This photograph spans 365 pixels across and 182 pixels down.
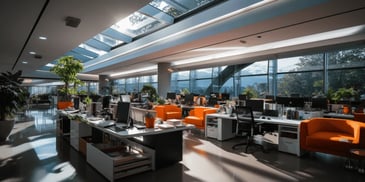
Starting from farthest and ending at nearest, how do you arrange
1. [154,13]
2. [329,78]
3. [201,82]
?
[201,82], [329,78], [154,13]

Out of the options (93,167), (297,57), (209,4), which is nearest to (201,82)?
(297,57)

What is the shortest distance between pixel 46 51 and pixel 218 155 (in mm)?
7318

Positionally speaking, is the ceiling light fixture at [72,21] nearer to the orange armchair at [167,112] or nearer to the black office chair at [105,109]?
the black office chair at [105,109]

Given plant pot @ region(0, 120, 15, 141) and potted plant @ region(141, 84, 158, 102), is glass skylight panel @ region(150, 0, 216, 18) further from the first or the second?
plant pot @ region(0, 120, 15, 141)

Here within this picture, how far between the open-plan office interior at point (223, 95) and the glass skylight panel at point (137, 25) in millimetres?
53

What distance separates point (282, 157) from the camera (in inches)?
171

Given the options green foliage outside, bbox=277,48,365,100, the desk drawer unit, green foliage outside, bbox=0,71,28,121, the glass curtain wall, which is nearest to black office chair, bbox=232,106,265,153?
the desk drawer unit

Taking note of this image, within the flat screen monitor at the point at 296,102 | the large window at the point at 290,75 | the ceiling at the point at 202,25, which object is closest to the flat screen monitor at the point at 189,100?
the ceiling at the point at 202,25

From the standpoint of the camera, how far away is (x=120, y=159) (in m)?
3.20

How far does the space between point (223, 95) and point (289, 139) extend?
17.2 ft

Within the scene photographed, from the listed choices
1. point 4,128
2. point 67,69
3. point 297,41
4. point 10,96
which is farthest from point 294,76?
point 4,128

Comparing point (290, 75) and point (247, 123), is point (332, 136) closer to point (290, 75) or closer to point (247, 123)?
point (247, 123)

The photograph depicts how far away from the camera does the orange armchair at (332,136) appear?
12.5ft

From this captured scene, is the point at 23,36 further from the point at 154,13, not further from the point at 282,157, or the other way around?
the point at 282,157
